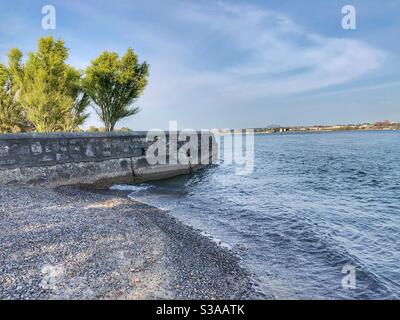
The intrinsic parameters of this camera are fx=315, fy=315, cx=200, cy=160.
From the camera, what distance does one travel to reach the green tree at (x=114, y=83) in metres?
33.5

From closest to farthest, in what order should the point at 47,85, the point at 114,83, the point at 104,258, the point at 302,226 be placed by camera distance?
1. the point at 104,258
2. the point at 302,226
3. the point at 47,85
4. the point at 114,83

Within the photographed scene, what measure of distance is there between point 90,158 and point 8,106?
89.2ft

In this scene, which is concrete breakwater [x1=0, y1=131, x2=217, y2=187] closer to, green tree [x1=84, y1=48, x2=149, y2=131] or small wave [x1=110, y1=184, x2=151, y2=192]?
small wave [x1=110, y1=184, x2=151, y2=192]

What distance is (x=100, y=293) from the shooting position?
455 centimetres

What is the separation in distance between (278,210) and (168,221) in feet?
15.3

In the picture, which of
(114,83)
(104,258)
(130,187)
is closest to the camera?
A: (104,258)

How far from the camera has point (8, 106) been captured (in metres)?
35.1

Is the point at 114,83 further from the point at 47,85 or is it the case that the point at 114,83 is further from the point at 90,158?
the point at 90,158

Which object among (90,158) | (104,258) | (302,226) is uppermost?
(90,158)

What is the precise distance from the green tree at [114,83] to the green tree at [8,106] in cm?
875

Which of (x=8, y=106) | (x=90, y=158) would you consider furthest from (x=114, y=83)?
(x=90, y=158)

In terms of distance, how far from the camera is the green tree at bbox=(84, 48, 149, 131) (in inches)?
1319

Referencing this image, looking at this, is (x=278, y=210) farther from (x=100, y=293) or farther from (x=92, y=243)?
(x=100, y=293)

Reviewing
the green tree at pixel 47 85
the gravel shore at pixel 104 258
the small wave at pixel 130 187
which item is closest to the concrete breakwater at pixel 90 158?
the small wave at pixel 130 187
